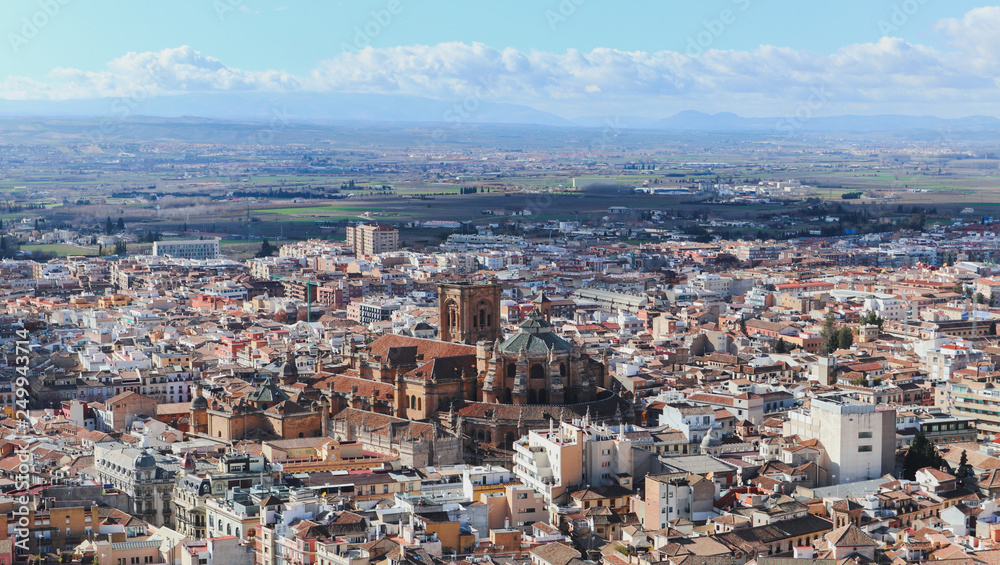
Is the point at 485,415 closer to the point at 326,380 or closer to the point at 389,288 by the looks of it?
the point at 326,380

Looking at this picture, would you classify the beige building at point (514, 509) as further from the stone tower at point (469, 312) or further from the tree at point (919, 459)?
the stone tower at point (469, 312)

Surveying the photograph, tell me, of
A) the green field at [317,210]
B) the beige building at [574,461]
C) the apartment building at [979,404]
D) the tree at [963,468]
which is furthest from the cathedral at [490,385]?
the green field at [317,210]

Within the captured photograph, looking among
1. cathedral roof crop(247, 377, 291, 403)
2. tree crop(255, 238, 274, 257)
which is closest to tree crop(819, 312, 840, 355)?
cathedral roof crop(247, 377, 291, 403)

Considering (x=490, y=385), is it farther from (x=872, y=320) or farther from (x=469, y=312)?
(x=872, y=320)

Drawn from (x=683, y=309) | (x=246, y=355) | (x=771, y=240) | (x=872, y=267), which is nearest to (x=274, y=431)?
(x=246, y=355)

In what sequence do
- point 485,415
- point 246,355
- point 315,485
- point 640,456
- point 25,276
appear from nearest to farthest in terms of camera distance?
point 315,485 < point 640,456 < point 485,415 < point 246,355 < point 25,276

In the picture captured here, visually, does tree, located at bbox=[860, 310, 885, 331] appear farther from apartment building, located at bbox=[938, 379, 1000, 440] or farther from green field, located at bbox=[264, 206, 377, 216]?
green field, located at bbox=[264, 206, 377, 216]
